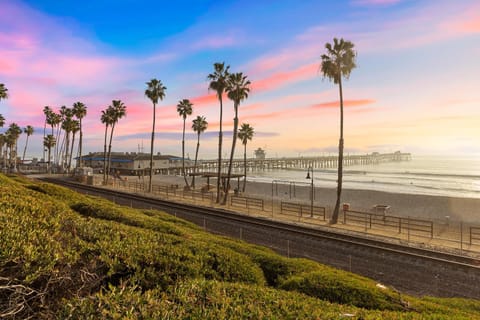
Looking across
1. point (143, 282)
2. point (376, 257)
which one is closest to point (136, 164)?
point (376, 257)

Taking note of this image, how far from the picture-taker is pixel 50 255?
4832mm

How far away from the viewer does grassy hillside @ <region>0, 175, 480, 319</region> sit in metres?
4.17

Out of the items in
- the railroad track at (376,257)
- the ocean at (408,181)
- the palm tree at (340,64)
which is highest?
the palm tree at (340,64)

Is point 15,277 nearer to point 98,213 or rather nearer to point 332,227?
point 98,213

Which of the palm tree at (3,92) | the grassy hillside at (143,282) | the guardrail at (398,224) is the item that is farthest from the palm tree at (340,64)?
the palm tree at (3,92)

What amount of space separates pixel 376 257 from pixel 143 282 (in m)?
14.5

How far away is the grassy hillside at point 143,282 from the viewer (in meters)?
4.17

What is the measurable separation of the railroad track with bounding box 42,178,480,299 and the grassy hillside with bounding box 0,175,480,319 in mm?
5161

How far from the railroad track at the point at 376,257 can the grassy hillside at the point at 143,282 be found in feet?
16.9

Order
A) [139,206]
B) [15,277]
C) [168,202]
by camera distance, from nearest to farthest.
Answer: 1. [15,277]
2. [139,206]
3. [168,202]

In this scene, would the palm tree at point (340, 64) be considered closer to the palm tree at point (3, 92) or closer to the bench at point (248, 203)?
the bench at point (248, 203)

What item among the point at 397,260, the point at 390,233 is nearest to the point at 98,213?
the point at 397,260

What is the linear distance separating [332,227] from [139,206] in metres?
20.2

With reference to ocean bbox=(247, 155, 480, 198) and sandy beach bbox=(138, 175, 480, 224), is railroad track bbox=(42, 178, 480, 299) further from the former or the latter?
ocean bbox=(247, 155, 480, 198)
